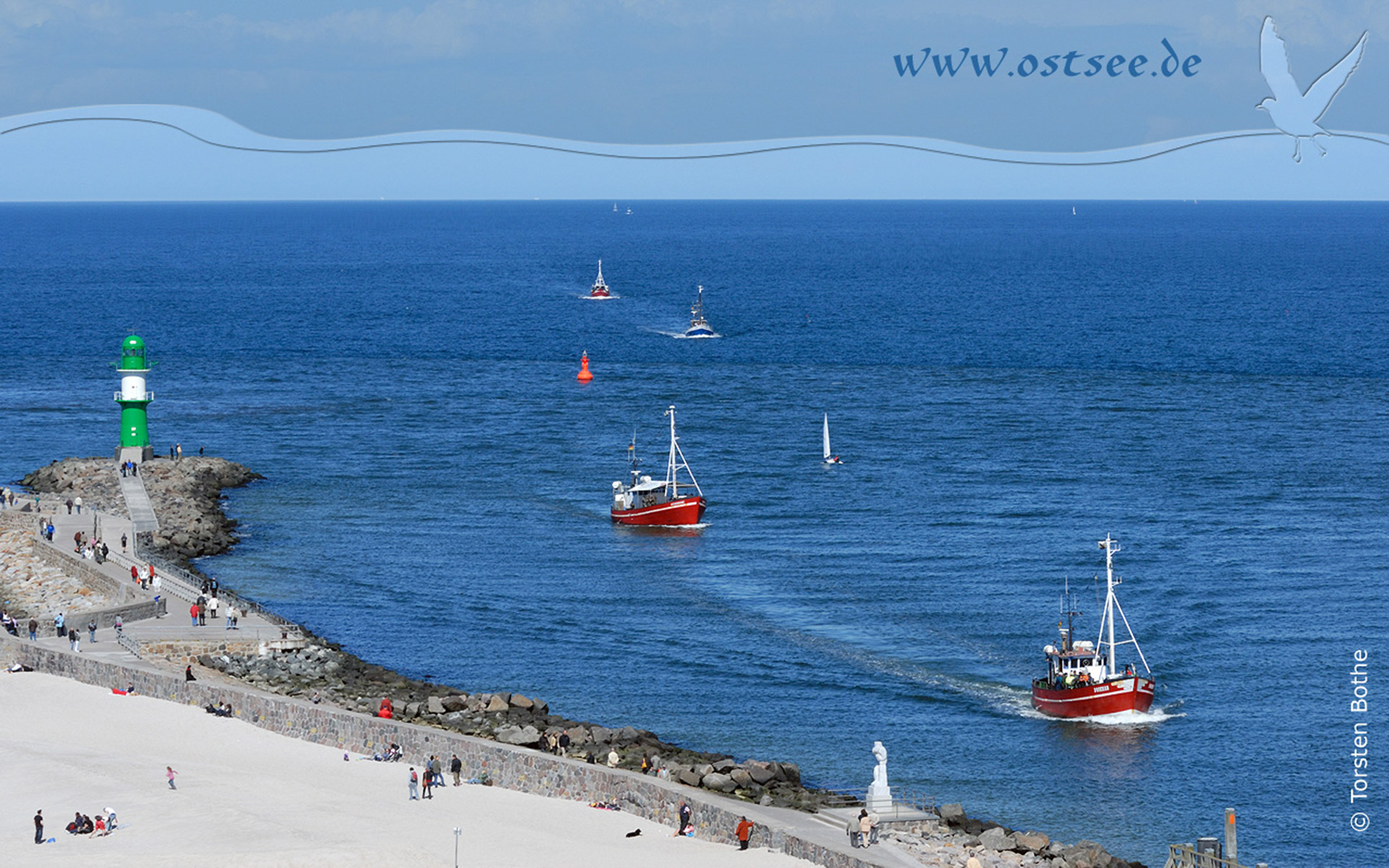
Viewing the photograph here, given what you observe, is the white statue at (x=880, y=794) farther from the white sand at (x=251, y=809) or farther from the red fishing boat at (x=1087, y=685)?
the red fishing boat at (x=1087, y=685)

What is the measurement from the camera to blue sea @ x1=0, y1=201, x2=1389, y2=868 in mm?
51431

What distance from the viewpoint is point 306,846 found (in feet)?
116

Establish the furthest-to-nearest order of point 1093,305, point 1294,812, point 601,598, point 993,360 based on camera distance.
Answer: point 1093,305 → point 993,360 → point 601,598 → point 1294,812

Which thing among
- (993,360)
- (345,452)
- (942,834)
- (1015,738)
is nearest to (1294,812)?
(1015,738)

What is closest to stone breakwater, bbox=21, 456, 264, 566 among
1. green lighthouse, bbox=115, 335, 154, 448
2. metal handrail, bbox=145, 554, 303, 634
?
green lighthouse, bbox=115, 335, 154, 448

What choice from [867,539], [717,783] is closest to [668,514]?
[867,539]

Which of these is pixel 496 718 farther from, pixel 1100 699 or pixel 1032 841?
pixel 1100 699

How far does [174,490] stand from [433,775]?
165ft

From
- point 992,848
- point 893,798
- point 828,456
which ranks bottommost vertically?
point 893,798

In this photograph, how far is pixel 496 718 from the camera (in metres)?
50.5

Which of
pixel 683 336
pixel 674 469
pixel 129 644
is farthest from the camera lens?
pixel 683 336

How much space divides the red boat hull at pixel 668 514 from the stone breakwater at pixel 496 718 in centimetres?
2517

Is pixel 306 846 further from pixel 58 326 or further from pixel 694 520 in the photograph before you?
pixel 58 326

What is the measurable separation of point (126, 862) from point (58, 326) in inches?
5745
